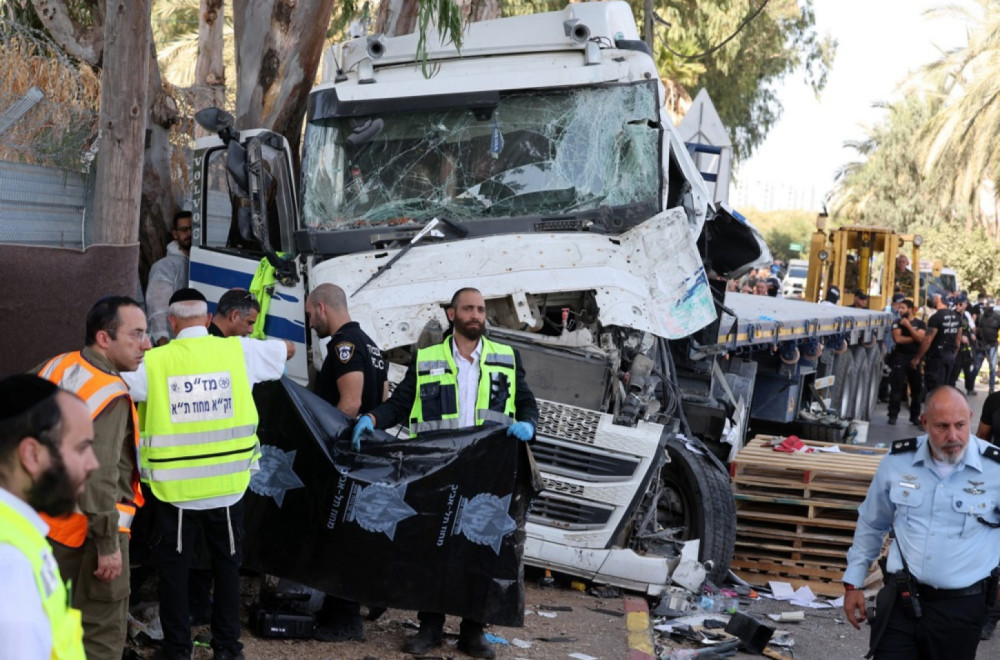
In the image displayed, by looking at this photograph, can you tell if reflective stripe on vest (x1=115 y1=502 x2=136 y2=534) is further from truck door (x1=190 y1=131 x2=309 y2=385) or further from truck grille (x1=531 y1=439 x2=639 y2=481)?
truck grille (x1=531 y1=439 x2=639 y2=481)

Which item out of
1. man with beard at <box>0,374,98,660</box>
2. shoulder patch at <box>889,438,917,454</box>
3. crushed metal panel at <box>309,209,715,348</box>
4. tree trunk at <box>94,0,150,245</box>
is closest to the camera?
man with beard at <box>0,374,98,660</box>

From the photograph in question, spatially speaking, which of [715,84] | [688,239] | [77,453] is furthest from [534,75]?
[715,84]

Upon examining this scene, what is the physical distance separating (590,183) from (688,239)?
0.72 m

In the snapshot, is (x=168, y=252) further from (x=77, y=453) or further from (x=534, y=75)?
(x=77, y=453)

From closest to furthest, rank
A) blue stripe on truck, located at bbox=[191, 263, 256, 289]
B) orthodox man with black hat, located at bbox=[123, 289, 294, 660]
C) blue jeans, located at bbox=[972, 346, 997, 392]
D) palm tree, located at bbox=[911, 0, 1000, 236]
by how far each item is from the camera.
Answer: orthodox man with black hat, located at bbox=[123, 289, 294, 660]
blue stripe on truck, located at bbox=[191, 263, 256, 289]
blue jeans, located at bbox=[972, 346, 997, 392]
palm tree, located at bbox=[911, 0, 1000, 236]

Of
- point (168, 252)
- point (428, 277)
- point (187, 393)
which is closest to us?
point (187, 393)

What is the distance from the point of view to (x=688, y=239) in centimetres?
782

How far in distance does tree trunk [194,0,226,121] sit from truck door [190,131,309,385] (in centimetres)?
501

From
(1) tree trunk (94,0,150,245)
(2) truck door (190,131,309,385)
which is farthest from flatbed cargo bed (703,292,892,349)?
(1) tree trunk (94,0,150,245)

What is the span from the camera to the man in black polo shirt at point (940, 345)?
17.8 m

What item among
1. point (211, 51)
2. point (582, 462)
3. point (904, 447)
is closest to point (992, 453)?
point (904, 447)

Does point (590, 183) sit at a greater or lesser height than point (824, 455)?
greater

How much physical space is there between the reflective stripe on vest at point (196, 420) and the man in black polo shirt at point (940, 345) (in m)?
14.3

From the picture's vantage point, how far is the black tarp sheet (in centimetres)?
603
